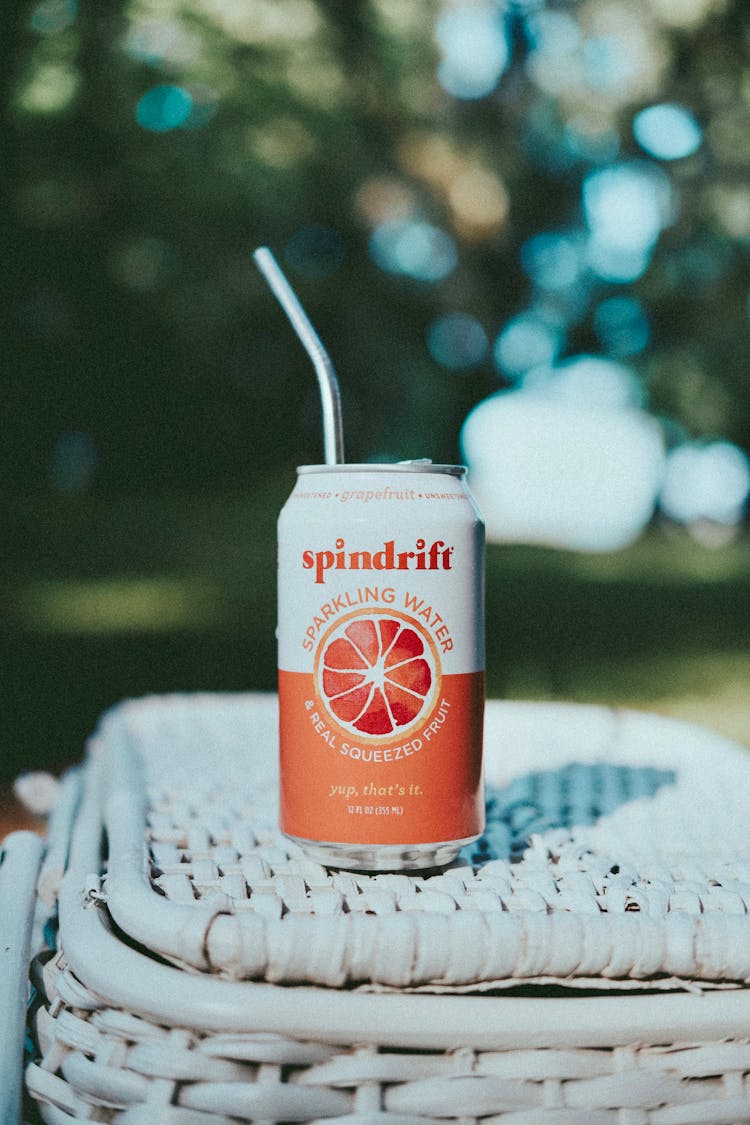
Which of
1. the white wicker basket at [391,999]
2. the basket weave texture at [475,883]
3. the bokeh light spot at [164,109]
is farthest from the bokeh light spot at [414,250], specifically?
the white wicker basket at [391,999]

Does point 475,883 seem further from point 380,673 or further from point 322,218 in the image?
point 322,218

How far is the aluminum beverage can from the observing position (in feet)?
2.39

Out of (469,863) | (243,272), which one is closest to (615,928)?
(469,863)

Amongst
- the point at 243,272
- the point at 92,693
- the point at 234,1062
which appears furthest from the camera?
the point at 243,272

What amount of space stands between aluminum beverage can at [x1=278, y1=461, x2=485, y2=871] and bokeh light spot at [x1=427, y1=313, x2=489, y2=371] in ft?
25.7

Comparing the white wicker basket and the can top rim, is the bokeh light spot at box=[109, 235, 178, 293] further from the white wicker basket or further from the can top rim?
the white wicker basket

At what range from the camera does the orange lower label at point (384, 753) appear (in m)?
0.73

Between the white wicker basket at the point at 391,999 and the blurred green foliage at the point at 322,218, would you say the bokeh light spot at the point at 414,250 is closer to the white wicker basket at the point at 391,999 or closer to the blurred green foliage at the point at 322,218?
the blurred green foliage at the point at 322,218

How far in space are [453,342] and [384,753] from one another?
10.0 m

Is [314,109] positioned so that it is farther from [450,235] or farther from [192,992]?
[192,992]

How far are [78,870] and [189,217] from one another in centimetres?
668

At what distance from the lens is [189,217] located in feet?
22.8

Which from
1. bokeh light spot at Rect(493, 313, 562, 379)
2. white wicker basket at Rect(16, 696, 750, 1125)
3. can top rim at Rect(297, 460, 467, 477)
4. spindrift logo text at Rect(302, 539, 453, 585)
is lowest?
white wicker basket at Rect(16, 696, 750, 1125)

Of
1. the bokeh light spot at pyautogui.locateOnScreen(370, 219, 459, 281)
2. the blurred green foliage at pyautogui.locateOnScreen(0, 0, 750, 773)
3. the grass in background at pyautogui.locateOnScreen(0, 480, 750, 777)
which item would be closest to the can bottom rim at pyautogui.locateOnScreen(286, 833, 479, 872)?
the grass in background at pyautogui.locateOnScreen(0, 480, 750, 777)
